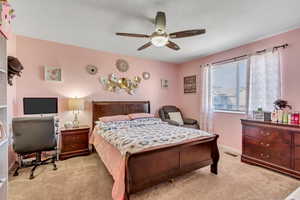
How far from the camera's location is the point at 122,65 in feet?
14.2

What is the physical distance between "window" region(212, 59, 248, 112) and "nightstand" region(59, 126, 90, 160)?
3.58 m

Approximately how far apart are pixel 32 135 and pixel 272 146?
14.0 ft

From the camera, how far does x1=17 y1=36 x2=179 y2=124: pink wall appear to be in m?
3.21

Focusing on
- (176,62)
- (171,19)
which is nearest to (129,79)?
(176,62)

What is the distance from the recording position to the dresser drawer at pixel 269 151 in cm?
253

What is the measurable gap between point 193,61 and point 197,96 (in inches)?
46.4

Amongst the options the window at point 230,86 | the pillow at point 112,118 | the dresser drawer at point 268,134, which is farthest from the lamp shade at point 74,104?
the dresser drawer at point 268,134

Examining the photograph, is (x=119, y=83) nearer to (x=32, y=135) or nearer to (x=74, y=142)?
(x=74, y=142)

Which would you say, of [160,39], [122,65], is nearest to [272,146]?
[160,39]

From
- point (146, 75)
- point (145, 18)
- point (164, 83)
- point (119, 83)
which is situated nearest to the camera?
→ point (145, 18)

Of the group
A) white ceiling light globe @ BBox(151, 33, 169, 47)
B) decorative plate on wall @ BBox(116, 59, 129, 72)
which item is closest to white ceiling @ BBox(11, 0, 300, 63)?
white ceiling light globe @ BBox(151, 33, 169, 47)

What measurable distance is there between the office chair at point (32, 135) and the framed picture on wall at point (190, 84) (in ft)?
13.0

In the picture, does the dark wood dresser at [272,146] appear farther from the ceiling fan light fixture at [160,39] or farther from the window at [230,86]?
the ceiling fan light fixture at [160,39]

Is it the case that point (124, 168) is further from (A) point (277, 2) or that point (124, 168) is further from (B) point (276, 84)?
(B) point (276, 84)
